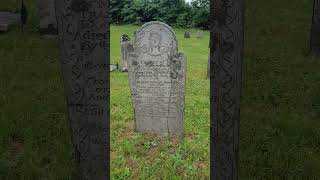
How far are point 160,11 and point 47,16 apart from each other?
80.3ft

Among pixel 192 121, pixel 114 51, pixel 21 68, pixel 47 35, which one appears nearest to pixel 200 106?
pixel 192 121

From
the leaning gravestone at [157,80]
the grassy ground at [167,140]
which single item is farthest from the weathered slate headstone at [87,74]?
the leaning gravestone at [157,80]

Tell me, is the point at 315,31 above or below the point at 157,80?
above

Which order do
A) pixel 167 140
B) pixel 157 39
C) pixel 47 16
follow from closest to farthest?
pixel 167 140
pixel 157 39
pixel 47 16

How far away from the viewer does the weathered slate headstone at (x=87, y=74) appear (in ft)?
7.63

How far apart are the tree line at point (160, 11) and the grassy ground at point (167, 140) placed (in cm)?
2289

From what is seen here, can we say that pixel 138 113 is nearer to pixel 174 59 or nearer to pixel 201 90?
pixel 174 59

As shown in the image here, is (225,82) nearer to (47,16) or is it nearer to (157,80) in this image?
(157,80)

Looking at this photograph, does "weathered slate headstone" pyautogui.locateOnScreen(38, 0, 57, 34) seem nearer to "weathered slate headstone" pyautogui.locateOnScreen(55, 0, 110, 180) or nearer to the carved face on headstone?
the carved face on headstone

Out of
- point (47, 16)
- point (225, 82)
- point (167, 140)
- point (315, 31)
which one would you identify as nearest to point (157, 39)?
point (167, 140)

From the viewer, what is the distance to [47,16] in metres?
11.8

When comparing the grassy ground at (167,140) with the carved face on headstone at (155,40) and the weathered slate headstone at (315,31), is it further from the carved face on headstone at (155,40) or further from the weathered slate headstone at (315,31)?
the carved face on headstone at (155,40)

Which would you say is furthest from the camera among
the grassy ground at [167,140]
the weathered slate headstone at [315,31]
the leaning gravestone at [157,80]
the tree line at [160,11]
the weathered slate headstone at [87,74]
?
the tree line at [160,11]

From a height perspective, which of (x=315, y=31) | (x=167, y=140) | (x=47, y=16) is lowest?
(x=167, y=140)
